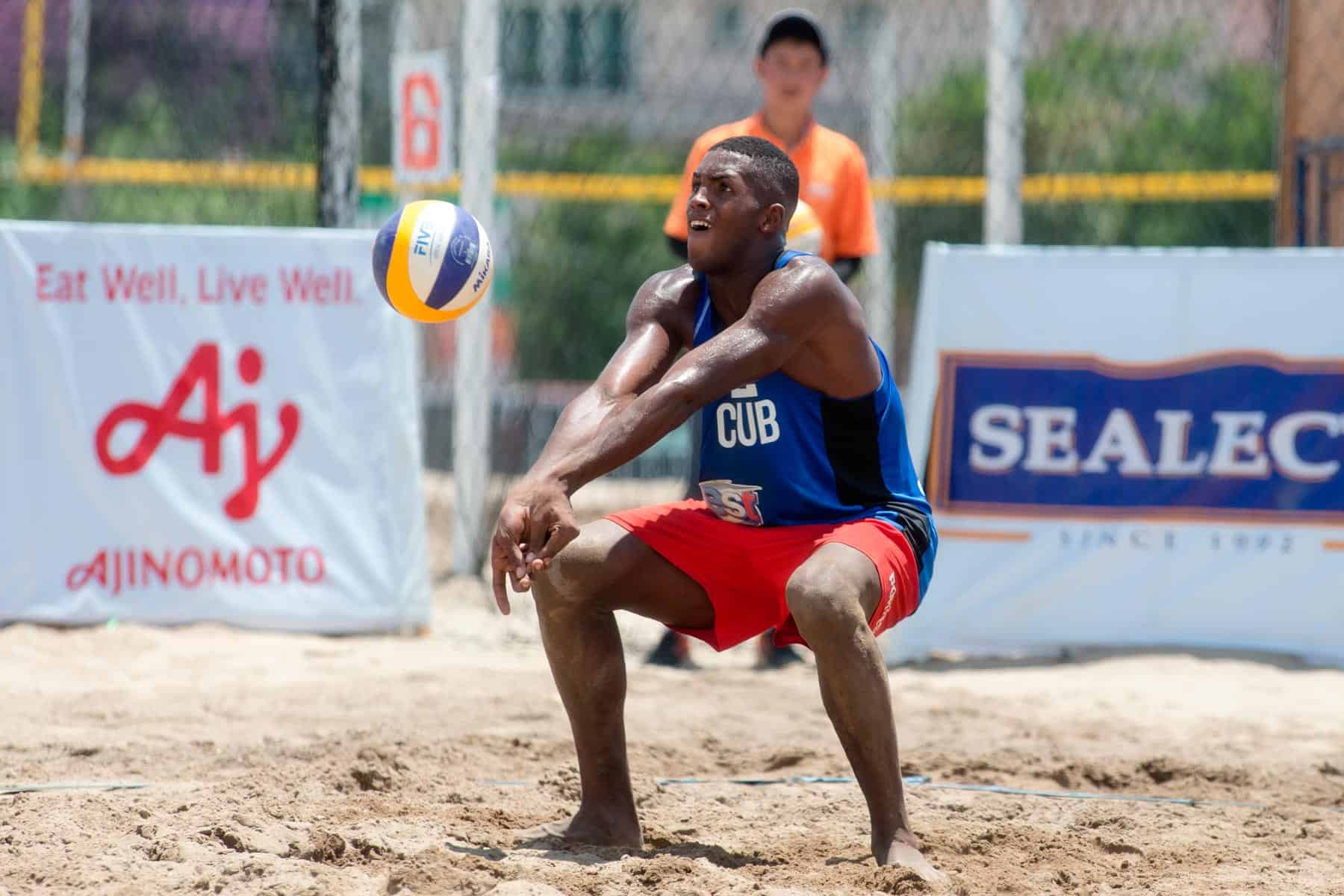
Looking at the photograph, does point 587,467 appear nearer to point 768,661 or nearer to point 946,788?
point 946,788

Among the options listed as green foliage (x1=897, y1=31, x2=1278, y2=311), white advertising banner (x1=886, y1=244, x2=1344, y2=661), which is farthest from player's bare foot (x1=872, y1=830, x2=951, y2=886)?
green foliage (x1=897, y1=31, x2=1278, y2=311)

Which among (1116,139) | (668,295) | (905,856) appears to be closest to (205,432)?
(668,295)

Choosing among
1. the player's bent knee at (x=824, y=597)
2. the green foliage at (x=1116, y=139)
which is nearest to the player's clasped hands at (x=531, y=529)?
the player's bent knee at (x=824, y=597)

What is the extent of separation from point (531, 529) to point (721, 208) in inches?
32.7

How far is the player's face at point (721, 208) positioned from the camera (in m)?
3.41

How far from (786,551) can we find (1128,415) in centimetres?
272

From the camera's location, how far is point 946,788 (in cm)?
→ 405

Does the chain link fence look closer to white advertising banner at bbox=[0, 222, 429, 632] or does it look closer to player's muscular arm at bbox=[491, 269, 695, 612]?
white advertising banner at bbox=[0, 222, 429, 632]

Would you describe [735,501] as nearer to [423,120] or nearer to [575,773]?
[575,773]

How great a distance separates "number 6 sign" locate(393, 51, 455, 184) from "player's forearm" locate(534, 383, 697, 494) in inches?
150

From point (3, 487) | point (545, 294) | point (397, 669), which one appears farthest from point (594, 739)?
point (545, 294)

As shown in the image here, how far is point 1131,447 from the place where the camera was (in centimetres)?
569

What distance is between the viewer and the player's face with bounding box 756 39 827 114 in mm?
5680

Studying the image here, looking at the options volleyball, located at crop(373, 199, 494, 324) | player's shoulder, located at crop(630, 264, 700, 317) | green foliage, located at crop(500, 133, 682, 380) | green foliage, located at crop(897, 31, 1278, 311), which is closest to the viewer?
player's shoulder, located at crop(630, 264, 700, 317)
